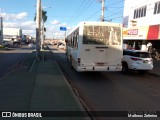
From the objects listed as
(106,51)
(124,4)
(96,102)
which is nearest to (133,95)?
(96,102)

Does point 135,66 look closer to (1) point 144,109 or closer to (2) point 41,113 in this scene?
(1) point 144,109

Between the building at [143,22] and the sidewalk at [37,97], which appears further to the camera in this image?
the building at [143,22]

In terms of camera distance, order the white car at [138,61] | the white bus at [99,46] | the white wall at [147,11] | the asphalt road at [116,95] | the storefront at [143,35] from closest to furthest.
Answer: the asphalt road at [116,95] < the white bus at [99,46] < the white car at [138,61] < the storefront at [143,35] < the white wall at [147,11]

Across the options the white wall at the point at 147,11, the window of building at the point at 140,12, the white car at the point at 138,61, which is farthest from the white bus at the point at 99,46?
the window of building at the point at 140,12

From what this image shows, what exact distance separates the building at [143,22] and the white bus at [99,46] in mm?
13593

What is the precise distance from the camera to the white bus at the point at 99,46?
1395 centimetres

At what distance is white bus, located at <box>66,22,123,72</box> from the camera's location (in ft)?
45.8

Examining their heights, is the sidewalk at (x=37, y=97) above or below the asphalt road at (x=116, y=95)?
above

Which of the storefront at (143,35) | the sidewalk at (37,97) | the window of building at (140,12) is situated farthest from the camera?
the window of building at (140,12)

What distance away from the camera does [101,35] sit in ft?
46.5

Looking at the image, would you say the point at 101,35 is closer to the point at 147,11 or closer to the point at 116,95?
the point at 116,95

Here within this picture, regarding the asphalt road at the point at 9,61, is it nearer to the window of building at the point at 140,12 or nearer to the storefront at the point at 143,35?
the storefront at the point at 143,35

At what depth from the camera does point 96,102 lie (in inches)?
361

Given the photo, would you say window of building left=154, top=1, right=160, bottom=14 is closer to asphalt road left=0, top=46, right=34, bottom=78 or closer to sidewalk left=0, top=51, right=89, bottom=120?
asphalt road left=0, top=46, right=34, bottom=78
